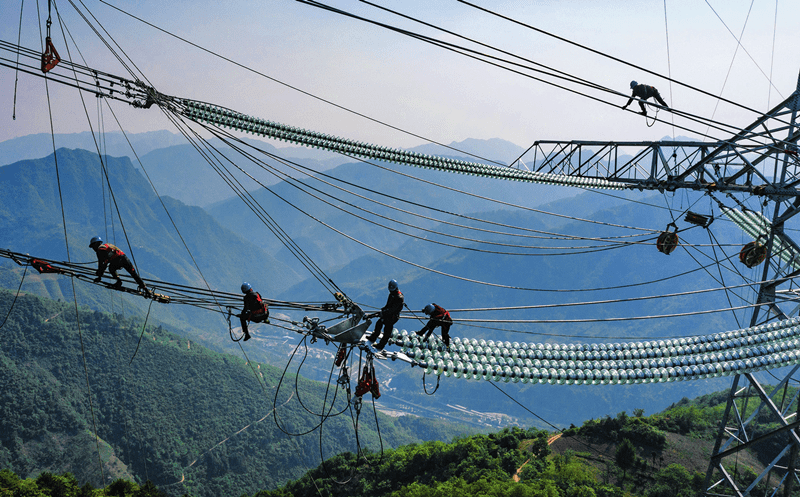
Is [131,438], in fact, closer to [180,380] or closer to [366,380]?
[180,380]

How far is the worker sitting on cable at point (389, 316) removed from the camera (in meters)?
11.1

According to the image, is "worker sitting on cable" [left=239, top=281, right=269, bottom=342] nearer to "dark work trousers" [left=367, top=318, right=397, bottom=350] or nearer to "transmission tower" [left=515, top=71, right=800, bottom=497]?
"dark work trousers" [left=367, top=318, right=397, bottom=350]

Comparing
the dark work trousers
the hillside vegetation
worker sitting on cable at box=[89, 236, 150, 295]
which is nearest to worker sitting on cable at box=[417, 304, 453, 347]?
the dark work trousers

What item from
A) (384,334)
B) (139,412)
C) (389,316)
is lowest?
(139,412)

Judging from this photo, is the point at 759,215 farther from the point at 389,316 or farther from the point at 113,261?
the point at 113,261

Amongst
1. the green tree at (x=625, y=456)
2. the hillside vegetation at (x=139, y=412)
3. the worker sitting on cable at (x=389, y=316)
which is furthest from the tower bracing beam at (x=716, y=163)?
the hillside vegetation at (x=139, y=412)

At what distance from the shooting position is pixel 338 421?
443ft

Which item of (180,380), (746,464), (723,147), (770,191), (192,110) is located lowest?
(180,380)

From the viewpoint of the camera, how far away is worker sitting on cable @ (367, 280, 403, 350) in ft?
36.3

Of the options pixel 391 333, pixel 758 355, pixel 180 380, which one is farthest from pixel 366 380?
pixel 180 380

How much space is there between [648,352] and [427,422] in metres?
157

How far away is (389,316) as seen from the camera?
11.3 metres

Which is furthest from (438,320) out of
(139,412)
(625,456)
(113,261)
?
(139,412)

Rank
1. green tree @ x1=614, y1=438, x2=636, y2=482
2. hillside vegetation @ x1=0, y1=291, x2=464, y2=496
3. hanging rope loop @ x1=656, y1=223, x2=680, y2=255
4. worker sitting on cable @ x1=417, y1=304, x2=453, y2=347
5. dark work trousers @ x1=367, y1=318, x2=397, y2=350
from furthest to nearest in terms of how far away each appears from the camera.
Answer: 1. hillside vegetation @ x1=0, y1=291, x2=464, y2=496
2. green tree @ x1=614, y1=438, x2=636, y2=482
3. hanging rope loop @ x1=656, y1=223, x2=680, y2=255
4. worker sitting on cable @ x1=417, y1=304, x2=453, y2=347
5. dark work trousers @ x1=367, y1=318, x2=397, y2=350
